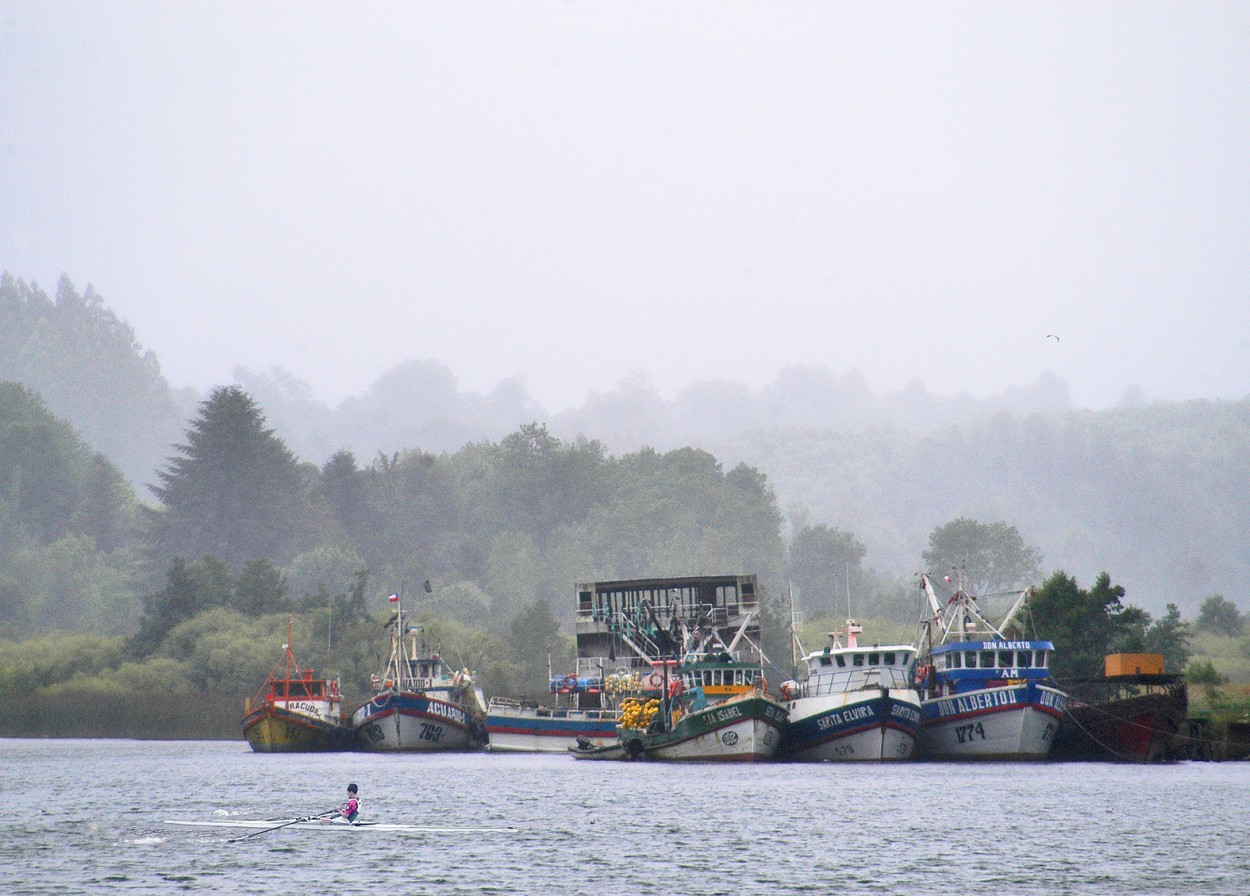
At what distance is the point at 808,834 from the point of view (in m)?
57.6

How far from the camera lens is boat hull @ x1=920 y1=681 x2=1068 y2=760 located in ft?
280

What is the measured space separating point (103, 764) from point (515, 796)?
36.6 m

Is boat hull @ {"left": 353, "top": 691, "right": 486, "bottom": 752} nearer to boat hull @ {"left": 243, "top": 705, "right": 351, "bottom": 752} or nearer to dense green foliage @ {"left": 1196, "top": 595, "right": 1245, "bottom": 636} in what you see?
boat hull @ {"left": 243, "top": 705, "right": 351, "bottom": 752}

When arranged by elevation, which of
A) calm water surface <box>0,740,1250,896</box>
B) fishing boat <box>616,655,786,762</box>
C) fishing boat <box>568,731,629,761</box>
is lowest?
calm water surface <box>0,740,1250,896</box>

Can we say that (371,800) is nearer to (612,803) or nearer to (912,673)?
(612,803)

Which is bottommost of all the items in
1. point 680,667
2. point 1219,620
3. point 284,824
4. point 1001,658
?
point 284,824

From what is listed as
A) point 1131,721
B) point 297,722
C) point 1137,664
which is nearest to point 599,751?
point 297,722

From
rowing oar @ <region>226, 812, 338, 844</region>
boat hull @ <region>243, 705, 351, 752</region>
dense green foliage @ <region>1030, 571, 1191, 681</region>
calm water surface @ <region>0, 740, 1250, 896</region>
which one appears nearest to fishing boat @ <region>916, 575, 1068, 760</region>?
calm water surface @ <region>0, 740, 1250, 896</region>

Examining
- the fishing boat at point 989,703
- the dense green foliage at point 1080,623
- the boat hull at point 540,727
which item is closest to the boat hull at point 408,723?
the boat hull at point 540,727

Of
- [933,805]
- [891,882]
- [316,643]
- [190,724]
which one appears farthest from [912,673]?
[316,643]

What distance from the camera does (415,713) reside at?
362 ft

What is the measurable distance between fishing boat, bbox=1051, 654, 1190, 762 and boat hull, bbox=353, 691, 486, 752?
4130 cm

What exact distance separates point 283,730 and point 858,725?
144 ft

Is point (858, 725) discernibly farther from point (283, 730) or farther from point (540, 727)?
point (283, 730)
